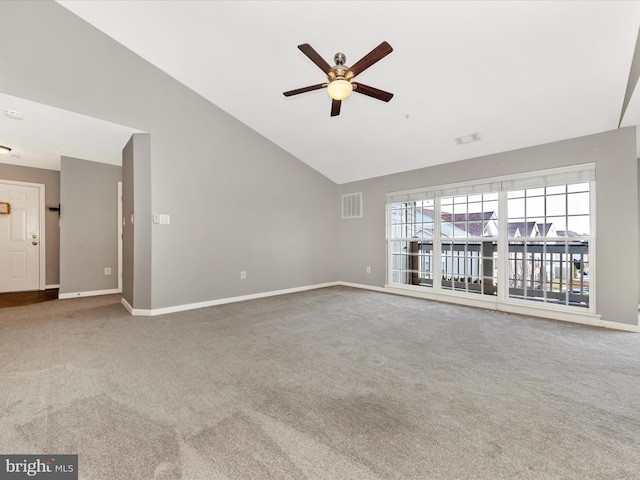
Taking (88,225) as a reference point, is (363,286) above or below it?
below

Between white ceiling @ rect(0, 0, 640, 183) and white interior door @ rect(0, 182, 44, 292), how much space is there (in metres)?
2.64

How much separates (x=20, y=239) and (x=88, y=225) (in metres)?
1.46

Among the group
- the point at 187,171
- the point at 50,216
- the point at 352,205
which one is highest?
the point at 187,171

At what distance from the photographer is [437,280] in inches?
198

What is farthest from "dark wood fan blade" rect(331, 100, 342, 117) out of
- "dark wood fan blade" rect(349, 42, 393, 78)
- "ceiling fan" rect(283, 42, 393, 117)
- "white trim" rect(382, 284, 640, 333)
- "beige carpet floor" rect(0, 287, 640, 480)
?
"white trim" rect(382, 284, 640, 333)

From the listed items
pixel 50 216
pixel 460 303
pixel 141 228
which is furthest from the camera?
pixel 50 216

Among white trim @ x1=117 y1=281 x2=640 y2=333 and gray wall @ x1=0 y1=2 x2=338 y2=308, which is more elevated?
gray wall @ x1=0 y1=2 x2=338 y2=308

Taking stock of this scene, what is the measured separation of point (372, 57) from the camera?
2320 millimetres

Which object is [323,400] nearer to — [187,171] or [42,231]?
[187,171]

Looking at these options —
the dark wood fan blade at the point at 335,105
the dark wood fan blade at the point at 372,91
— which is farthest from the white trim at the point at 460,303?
the dark wood fan blade at the point at 372,91

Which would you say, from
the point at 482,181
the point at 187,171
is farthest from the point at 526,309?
the point at 187,171

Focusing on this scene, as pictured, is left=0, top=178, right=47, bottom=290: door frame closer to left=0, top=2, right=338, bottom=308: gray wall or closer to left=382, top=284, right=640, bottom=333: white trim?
left=0, top=2, right=338, bottom=308: gray wall

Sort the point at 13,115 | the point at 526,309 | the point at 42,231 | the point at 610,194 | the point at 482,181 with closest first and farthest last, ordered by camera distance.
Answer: the point at 13,115 → the point at 610,194 → the point at 526,309 → the point at 482,181 → the point at 42,231

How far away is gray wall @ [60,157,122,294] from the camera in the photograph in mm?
4875
